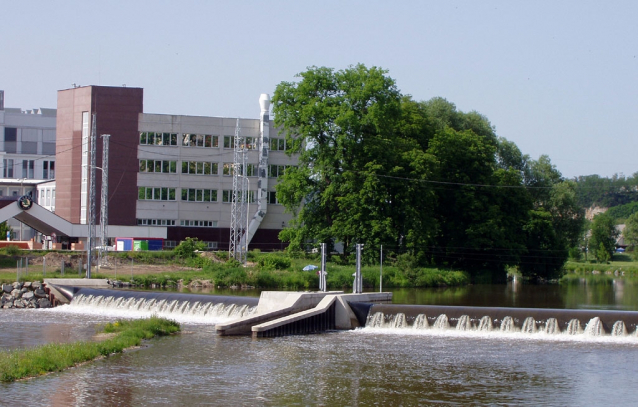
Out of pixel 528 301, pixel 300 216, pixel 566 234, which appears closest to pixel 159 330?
pixel 528 301

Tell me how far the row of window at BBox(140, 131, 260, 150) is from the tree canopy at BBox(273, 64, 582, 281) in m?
14.4

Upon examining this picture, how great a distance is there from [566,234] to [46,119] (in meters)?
85.0

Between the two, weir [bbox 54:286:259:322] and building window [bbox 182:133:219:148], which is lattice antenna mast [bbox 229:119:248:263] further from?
weir [bbox 54:286:259:322]

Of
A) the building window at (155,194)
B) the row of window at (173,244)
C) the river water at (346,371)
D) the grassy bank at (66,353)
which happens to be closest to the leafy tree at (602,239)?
the row of window at (173,244)

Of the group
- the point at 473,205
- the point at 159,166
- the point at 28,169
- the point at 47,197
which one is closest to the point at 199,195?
the point at 159,166

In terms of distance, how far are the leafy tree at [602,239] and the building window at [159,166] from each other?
3098 inches

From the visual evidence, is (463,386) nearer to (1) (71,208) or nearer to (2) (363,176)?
(2) (363,176)

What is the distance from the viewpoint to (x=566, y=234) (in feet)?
267

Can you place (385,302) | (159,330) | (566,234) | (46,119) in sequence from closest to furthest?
(159,330)
(385,302)
(566,234)
(46,119)

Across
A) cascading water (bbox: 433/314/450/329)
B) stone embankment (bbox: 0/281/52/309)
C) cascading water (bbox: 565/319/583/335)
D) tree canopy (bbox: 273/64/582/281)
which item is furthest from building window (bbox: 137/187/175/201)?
cascading water (bbox: 565/319/583/335)

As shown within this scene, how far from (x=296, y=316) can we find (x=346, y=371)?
8104 millimetres

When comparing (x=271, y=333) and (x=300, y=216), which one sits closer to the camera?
(x=271, y=333)

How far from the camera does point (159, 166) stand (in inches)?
3258

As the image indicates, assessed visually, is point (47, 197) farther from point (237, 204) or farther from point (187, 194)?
point (237, 204)
